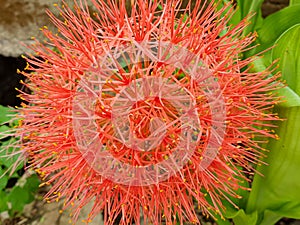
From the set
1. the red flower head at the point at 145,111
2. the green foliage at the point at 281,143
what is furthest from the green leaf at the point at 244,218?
the red flower head at the point at 145,111

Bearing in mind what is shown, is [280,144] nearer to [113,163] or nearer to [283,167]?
[283,167]

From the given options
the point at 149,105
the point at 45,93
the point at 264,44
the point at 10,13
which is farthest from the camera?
the point at 10,13

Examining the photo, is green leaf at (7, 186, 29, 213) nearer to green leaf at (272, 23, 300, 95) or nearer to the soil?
the soil

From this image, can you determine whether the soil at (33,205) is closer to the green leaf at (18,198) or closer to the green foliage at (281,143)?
the green leaf at (18,198)

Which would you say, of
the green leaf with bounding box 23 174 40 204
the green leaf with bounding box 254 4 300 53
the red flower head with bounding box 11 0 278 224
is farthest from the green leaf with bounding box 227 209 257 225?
the green leaf with bounding box 23 174 40 204

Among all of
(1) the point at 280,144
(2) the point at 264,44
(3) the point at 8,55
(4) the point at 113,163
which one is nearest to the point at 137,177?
(4) the point at 113,163

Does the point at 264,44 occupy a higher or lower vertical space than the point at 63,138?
higher
